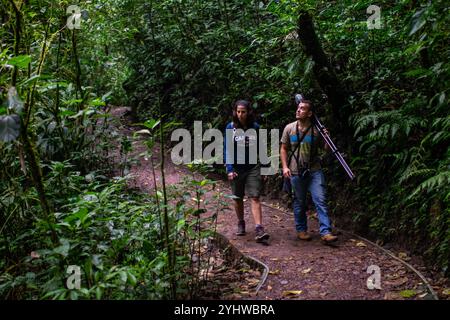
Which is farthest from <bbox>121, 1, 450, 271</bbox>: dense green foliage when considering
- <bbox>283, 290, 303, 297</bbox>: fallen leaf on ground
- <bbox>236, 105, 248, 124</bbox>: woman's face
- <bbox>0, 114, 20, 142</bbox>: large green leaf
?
<bbox>283, 290, 303, 297</bbox>: fallen leaf on ground

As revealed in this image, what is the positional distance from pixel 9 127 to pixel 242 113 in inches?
150

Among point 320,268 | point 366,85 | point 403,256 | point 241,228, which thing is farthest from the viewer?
point 366,85

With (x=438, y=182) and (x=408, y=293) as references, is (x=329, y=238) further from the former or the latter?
(x=438, y=182)

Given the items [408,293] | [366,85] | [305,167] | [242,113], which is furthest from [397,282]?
[366,85]

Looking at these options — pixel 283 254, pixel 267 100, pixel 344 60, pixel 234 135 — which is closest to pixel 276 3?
pixel 344 60

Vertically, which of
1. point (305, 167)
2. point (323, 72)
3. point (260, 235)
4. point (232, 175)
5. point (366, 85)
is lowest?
point (260, 235)

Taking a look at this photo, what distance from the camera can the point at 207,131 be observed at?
1199 centimetres

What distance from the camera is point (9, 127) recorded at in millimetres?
3219

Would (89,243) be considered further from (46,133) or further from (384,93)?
(384,93)

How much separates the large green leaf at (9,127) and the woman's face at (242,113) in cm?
372

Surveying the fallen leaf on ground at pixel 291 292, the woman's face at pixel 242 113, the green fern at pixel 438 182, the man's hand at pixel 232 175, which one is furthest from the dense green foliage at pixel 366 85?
the man's hand at pixel 232 175

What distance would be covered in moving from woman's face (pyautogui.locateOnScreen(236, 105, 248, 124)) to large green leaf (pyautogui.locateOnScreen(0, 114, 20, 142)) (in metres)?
3.72

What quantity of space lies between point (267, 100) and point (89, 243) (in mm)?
6501

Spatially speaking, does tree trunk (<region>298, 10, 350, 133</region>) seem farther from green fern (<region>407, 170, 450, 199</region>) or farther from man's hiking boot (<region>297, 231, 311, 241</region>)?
green fern (<region>407, 170, 450, 199</region>)
